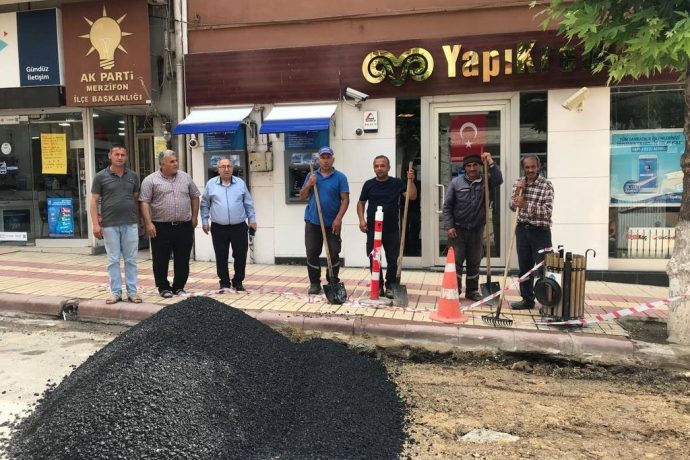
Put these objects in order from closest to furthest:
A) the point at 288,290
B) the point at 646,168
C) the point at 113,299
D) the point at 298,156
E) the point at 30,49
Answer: the point at 113,299 → the point at 288,290 → the point at 646,168 → the point at 298,156 → the point at 30,49

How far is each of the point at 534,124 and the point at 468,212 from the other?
2.83m

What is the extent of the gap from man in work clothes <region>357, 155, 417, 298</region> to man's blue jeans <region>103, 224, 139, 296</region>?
2852 mm

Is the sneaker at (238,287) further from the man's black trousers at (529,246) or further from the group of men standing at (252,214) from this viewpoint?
the man's black trousers at (529,246)

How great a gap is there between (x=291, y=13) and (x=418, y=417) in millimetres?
7342

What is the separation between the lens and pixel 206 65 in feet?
30.2

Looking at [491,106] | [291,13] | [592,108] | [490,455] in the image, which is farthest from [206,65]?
[490,455]

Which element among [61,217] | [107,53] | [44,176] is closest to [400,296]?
[107,53]

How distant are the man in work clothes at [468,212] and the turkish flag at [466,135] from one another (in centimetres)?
216

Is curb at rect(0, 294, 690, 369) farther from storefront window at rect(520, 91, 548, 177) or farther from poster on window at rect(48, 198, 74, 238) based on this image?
poster on window at rect(48, 198, 74, 238)

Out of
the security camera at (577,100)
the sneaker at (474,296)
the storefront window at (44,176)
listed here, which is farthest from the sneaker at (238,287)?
the security camera at (577,100)

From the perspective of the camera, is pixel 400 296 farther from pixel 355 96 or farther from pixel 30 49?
pixel 30 49

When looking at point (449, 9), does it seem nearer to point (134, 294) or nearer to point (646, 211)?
point (646, 211)

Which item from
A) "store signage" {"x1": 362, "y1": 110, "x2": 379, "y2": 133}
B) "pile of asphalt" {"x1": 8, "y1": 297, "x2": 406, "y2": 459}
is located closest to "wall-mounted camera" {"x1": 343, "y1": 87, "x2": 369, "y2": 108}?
"store signage" {"x1": 362, "y1": 110, "x2": 379, "y2": 133}

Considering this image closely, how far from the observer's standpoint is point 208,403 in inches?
131
